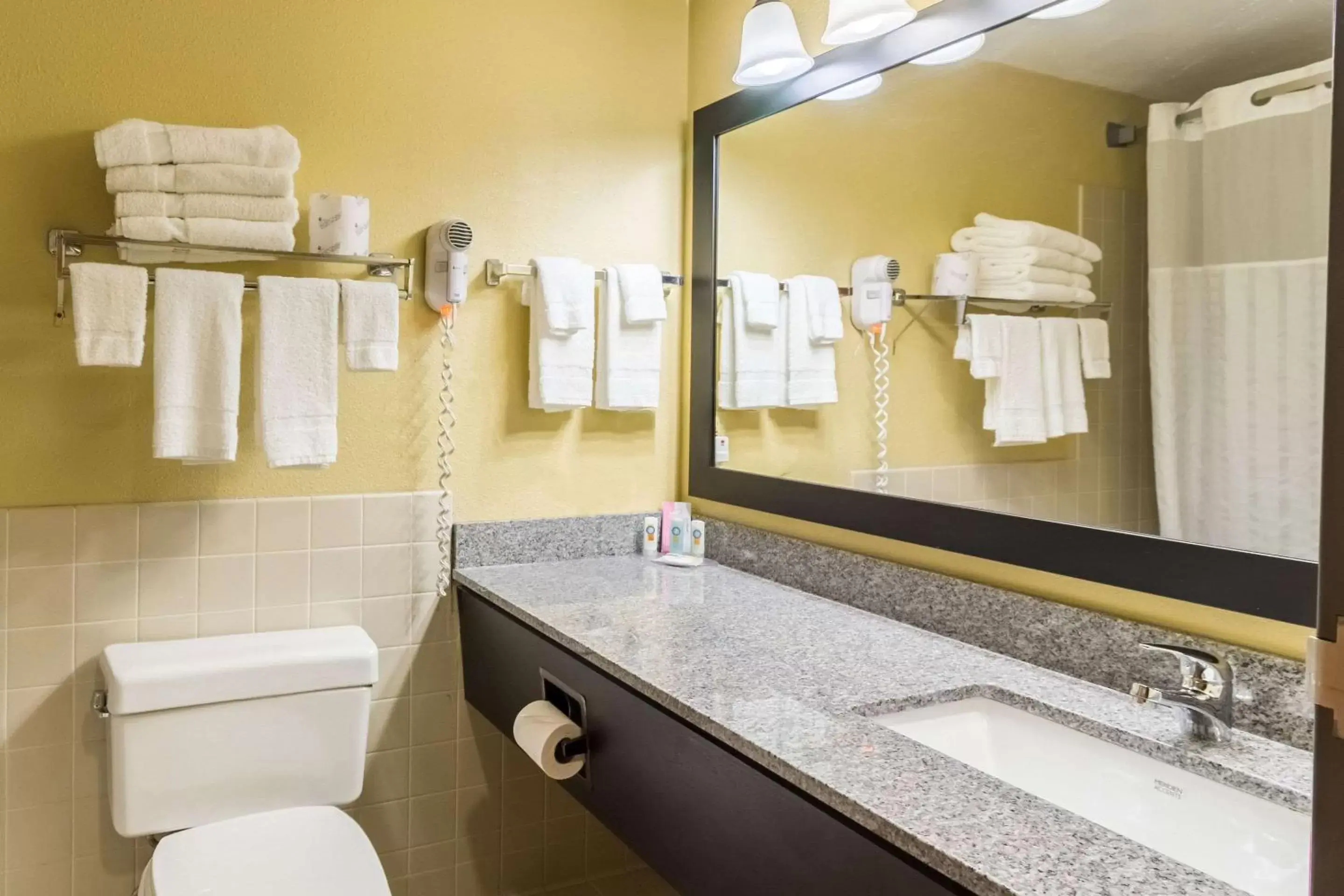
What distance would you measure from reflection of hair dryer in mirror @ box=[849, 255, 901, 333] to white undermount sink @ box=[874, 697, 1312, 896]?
75cm

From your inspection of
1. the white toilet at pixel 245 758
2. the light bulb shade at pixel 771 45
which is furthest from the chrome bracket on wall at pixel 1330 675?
the light bulb shade at pixel 771 45

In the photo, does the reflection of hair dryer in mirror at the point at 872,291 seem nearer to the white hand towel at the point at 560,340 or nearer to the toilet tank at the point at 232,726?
the white hand towel at the point at 560,340

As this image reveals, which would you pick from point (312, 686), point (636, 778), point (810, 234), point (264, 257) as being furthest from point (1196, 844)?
point (264, 257)

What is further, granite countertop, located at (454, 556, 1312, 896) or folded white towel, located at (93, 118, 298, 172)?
folded white towel, located at (93, 118, 298, 172)

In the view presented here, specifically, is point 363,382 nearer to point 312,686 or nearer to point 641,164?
point 312,686

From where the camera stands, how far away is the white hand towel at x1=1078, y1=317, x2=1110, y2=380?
53.6 inches

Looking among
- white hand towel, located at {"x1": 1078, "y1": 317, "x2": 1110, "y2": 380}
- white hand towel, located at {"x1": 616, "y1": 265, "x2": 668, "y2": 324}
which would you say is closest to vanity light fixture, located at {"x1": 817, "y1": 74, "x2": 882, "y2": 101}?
white hand towel, located at {"x1": 616, "y1": 265, "x2": 668, "y2": 324}

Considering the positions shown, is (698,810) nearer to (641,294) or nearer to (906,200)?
(906,200)

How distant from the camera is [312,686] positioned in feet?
5.91

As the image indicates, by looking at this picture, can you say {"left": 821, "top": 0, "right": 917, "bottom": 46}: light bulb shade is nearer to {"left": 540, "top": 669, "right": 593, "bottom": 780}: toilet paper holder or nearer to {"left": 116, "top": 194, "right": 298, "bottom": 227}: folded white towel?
{"left": 116, "top": 194, "right": 298, "bottom": 227}: folded white towel

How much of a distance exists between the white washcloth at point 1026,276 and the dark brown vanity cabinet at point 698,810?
0.83m

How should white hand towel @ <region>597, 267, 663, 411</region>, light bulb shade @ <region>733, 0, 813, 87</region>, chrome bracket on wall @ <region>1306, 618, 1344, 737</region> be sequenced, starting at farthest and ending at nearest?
white hand towel @ <region>597, 267, 663, 411</region>
light bulb shade @ <region>733, 0, 813, 87</region>
chrome bracket on wall @ <region>1306, 618, 1344, 737</region>

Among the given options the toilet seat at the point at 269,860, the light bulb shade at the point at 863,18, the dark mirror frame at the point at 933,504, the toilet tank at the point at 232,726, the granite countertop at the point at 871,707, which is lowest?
the toilet seat at the point at 269,860

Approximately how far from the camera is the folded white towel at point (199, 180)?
164 centimetres
